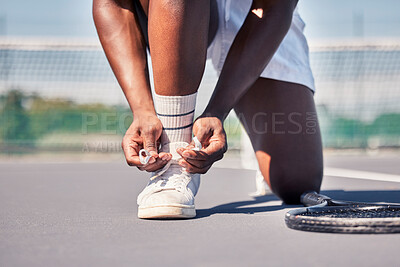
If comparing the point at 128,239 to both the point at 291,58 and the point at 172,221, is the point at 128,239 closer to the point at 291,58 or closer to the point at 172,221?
the point at 172,221

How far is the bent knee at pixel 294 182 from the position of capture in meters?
1.98

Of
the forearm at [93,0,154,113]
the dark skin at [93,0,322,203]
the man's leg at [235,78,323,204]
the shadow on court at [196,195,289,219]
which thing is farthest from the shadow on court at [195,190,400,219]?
the forearm at [93,0,154,113]

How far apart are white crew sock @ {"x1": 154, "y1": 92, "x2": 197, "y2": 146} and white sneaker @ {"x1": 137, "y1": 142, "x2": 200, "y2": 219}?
0.07 feet

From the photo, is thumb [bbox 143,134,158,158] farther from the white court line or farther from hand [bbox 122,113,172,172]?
the white court line

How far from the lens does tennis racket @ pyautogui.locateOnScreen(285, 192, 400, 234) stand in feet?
3.56

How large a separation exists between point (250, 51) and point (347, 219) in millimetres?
670

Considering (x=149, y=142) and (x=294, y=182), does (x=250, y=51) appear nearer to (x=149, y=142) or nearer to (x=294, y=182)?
(x=149, y=142)

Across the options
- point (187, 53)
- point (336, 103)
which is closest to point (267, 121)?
point (187, 53)

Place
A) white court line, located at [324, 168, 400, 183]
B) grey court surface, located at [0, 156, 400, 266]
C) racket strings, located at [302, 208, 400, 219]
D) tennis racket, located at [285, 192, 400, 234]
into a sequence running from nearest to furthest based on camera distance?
grey court surface, located at [0, 156, 400, 266] < tennis racket, located at [285, 192, 400, 234] < racket strings, located at [302, 208, 400, 219] < white court line, located at [324, 168, 400, 183]

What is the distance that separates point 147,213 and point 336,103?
783 centimetres

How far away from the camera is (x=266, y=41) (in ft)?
5.41

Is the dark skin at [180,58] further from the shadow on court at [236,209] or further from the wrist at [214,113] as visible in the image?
the shadow on court at [236,209]

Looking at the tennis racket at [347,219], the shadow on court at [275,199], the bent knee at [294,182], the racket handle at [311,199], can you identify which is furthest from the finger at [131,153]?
the bent knee at [294,182]

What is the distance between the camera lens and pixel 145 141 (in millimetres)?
1488
